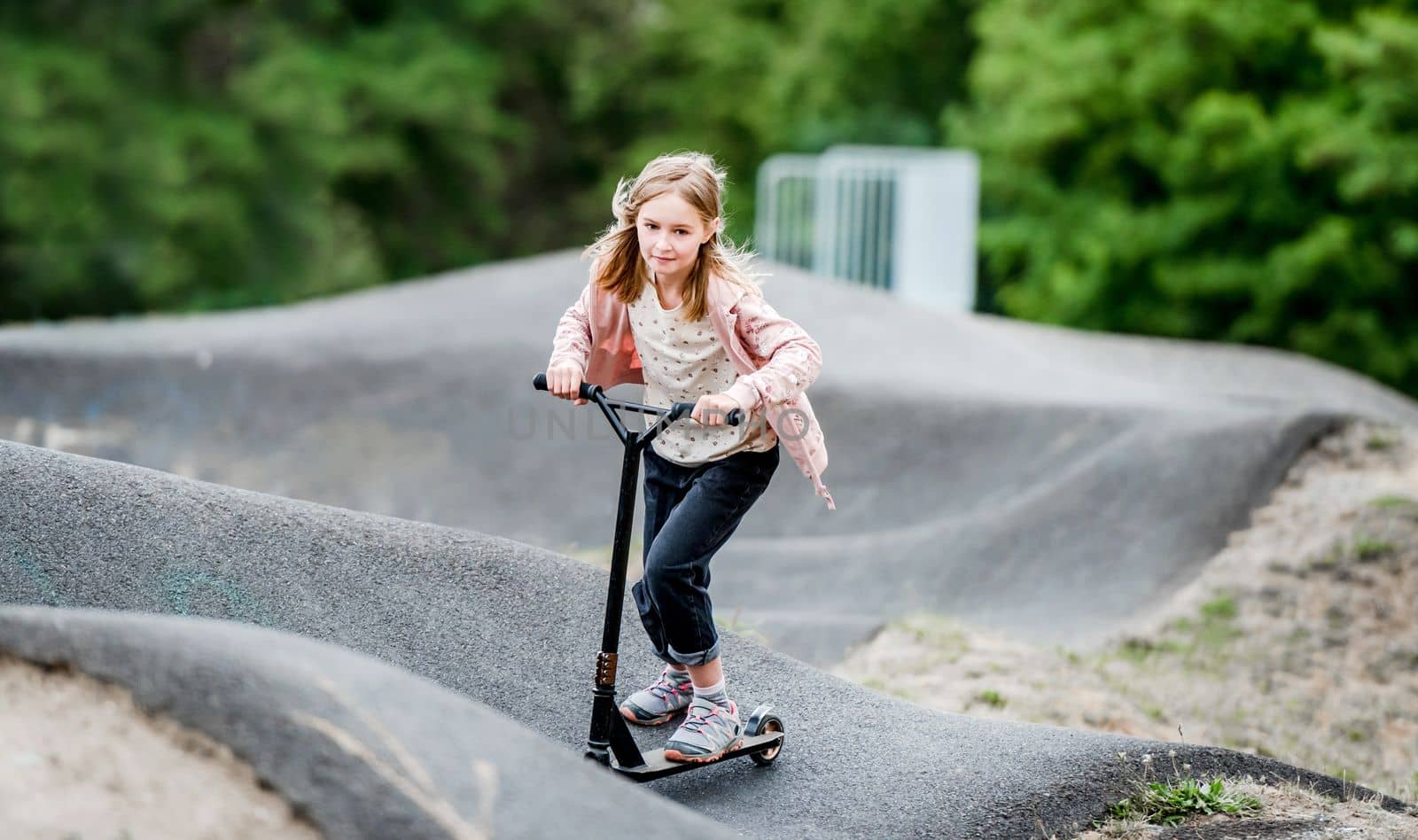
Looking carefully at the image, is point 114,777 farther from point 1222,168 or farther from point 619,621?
point 1222,168

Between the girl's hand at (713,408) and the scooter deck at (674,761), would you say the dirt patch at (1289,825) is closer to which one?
the scooter deck at (674,761)

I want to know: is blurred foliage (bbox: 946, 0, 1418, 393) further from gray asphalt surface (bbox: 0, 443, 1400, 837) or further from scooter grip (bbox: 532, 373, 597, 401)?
scooter grip (bbox: 532, 373, 597, 401)

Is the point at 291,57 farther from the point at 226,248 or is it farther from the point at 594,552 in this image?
the point at 594,552

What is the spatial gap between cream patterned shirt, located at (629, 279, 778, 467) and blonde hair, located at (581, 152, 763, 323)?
51 mm

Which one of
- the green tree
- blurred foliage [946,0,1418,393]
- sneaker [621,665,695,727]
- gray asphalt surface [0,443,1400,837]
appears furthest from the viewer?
the green tree

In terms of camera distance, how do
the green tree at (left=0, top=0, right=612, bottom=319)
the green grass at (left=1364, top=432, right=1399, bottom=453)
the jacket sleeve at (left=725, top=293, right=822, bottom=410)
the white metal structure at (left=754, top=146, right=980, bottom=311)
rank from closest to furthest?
the jacket sleeve at (left=725, top=293, right=822, bottom=410) < the green grass at (left=1364, top=432, right=1399, bottom=453) < the white metal structure at (left=754, top=146, right=980, bottom=311) < the green tree at (left=0, top=0, right=612, bottom=319)

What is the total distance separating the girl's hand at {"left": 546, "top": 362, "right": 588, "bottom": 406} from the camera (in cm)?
323

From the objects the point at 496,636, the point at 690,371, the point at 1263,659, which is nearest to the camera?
the point at 690,371

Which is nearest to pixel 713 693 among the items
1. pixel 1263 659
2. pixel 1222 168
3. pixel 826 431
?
pixel 1263 659

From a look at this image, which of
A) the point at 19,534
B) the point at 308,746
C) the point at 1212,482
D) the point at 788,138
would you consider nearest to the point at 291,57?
the point at 788,138

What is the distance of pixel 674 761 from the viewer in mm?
3389

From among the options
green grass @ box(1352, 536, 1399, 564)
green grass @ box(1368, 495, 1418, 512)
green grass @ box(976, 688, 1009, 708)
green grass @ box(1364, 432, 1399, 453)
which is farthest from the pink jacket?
green grass @ box(1364, 432, 1399, 453)

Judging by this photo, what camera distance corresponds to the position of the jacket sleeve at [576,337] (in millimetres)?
3367

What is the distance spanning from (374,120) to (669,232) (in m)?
22.1
